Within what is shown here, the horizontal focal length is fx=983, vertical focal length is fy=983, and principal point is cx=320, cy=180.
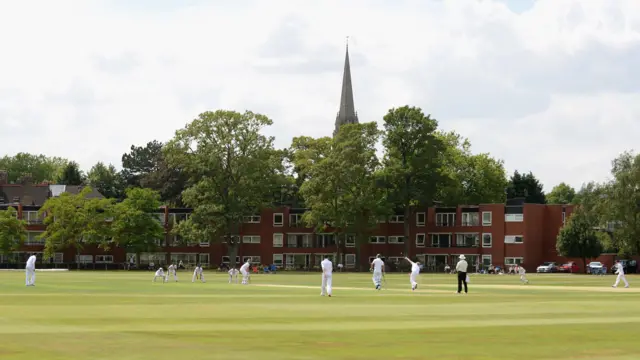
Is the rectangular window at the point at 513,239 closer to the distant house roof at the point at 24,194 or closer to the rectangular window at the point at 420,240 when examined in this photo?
the rectangular window at the point at 420,240

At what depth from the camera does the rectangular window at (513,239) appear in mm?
142125

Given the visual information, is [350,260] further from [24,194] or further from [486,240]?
[24,194]

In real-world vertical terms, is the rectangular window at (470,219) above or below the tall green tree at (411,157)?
below

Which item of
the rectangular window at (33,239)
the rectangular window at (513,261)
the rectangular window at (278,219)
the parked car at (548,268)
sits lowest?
the parked car at (548,268)

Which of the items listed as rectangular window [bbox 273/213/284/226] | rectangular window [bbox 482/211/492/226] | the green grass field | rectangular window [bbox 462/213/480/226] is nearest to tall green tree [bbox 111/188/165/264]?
rectangular window [bbox 273/213/284/226]

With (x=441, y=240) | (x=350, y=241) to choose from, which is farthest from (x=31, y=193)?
(x=441, y=240)

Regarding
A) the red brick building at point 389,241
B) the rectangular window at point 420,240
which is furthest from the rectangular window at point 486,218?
the rectangular window at point 420,240

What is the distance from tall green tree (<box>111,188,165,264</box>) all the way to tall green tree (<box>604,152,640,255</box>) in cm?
6508

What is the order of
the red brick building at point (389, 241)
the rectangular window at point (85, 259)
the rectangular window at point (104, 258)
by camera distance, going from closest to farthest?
1. the red brick building at point (389, 241)
2. the rectangular window at point (85, 259)
3. the rectangular window at point (104, 258)

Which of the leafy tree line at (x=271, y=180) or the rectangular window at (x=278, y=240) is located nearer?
the leafy tree line at (x=271, y=180)

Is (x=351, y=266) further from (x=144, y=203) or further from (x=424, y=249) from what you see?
(x=144, y=203)

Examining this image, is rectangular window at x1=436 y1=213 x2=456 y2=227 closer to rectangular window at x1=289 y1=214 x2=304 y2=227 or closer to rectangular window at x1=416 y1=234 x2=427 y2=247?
rectangular window at x1=416 y1=234 x2=427 y2=247

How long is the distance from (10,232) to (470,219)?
69.3m

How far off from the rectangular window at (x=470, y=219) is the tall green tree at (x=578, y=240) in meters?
15.6
